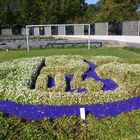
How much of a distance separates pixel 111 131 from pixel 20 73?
4.62 m

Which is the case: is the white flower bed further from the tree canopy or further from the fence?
the tree canopy

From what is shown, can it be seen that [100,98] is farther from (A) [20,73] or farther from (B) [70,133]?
(A) [20,73]

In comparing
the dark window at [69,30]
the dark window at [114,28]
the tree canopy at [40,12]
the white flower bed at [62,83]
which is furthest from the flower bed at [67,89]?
the tree canopy at [40,12]

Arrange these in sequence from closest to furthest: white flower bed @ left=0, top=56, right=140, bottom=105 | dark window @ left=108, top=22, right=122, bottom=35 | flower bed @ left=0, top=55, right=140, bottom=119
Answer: flower bed @ left=0, top=55, right=140, bottom=119 → white flower bed @ left=0, top=56, right=140, bottom=105 → dark window @ left=108, top=22, right=122, bottom=35

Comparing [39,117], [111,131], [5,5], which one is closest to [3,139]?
[39,117]

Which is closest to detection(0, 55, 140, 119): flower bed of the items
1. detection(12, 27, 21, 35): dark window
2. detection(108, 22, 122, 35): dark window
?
detection(108, 22, 122, 35): dark window

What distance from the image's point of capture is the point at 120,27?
3947cm

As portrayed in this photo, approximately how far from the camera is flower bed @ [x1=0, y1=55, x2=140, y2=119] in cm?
898

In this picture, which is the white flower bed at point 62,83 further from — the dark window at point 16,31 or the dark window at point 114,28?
the dark window at point 16,31

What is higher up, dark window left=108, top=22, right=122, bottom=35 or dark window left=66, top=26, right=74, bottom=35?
dark window left=108, top=22, right=122, bottom=35

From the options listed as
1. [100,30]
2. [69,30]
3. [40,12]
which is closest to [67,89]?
[100,30]

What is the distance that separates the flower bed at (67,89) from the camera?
8.98 meters

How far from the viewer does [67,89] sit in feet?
34.6

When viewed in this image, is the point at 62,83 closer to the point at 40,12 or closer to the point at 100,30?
the point at 100,30
